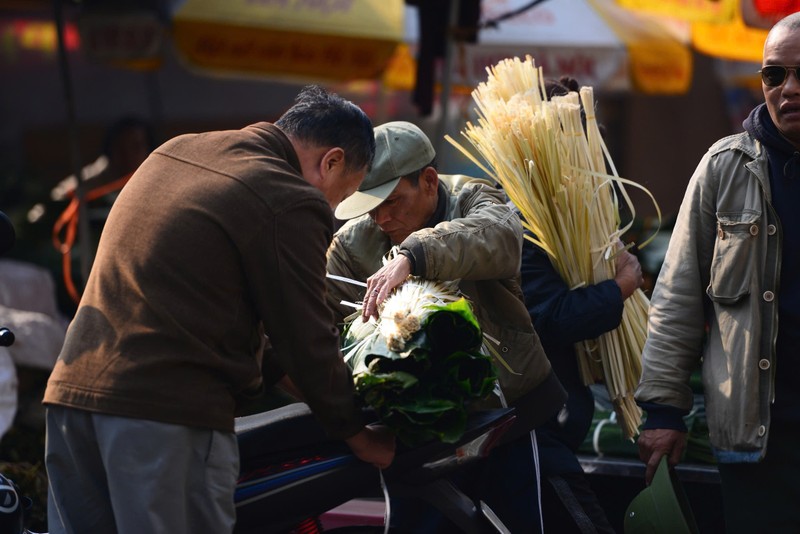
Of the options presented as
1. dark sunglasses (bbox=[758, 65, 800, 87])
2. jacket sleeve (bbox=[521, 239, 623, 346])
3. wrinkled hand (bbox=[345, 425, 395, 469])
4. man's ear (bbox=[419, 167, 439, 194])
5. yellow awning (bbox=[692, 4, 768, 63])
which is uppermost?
dark sunglasses (bbox=[758, 65, 800, 87])

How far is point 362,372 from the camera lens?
2559 millimetres

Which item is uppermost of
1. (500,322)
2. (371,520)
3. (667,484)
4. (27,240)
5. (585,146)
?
(585,146)

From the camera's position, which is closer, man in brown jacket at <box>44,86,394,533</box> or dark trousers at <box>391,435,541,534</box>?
man in brown jacket at <box>44,86,394,533</box>

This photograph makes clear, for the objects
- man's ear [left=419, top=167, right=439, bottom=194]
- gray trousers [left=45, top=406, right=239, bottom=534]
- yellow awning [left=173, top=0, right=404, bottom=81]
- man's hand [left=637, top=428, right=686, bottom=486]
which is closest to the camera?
gray trousers [left=45, top=406, right=239, bottom=534]

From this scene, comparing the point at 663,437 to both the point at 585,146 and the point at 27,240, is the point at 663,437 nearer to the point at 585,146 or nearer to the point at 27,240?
the point at 585,146

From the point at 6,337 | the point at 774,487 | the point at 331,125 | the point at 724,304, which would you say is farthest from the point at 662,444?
the point at 6,337

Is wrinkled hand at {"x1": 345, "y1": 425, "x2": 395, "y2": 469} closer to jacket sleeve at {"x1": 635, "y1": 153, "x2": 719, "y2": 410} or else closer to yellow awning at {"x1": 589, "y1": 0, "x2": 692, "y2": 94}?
jacket sleeve at {"x1": 635, "y1": 153, "x2": 719, "y2": 410}

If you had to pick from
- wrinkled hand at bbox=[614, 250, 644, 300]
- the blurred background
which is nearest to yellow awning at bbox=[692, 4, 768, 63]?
the blurred background

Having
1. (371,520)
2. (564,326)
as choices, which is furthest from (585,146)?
(371,520)

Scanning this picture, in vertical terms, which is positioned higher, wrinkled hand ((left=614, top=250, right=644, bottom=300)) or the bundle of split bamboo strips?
the bundle of split bamboo strips

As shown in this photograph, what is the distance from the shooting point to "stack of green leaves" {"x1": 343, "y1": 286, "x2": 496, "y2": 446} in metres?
2.46

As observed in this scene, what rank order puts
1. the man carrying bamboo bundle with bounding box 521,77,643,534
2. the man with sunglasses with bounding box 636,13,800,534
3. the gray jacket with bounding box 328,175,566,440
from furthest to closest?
the man carrying bamboo bundle with bounding box 521,77,643,534, the gray jacket with bounding box 328,175,566,440, the man with sunglasses with bounding box 636,13,800,534

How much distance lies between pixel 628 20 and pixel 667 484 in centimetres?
637

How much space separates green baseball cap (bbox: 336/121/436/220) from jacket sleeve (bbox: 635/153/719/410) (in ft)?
2.33
